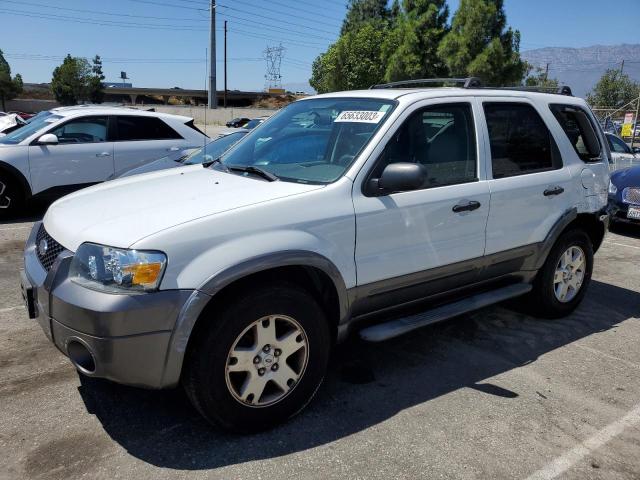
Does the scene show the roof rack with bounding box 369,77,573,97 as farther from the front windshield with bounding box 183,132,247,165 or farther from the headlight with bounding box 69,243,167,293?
the front windshield with bounding box 183,132,247,165

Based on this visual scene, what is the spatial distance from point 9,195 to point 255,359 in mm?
6973

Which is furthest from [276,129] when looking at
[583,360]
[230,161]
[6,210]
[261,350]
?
[6,210]

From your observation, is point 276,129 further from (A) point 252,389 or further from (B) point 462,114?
(A) point 252,389

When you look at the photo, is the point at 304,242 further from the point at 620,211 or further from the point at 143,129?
the point at 620,211

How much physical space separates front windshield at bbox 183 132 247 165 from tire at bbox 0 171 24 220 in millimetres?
2710

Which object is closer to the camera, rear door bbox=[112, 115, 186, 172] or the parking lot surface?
the parking lot surface

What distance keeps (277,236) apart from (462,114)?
5.93 feet

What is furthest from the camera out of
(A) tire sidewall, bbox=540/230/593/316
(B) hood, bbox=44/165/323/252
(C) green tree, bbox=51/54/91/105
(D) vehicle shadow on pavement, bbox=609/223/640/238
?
(C) green tree, bbox=51/54/91/105

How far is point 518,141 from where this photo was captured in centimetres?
426

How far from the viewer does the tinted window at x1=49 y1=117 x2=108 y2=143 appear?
28.5ft

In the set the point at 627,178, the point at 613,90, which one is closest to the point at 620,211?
the point at 627,178

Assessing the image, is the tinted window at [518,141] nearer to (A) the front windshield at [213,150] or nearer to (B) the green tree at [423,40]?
(A) the front windshield at [213,150]

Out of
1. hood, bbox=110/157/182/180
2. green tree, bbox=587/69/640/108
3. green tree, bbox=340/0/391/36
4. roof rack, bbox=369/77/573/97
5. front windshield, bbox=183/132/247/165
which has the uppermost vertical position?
green tree, bbox=340/0/391/36

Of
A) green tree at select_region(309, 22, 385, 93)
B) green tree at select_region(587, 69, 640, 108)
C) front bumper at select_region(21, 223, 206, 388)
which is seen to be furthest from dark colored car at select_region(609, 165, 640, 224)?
green tree at select_region(587, 69, 640, 108)
